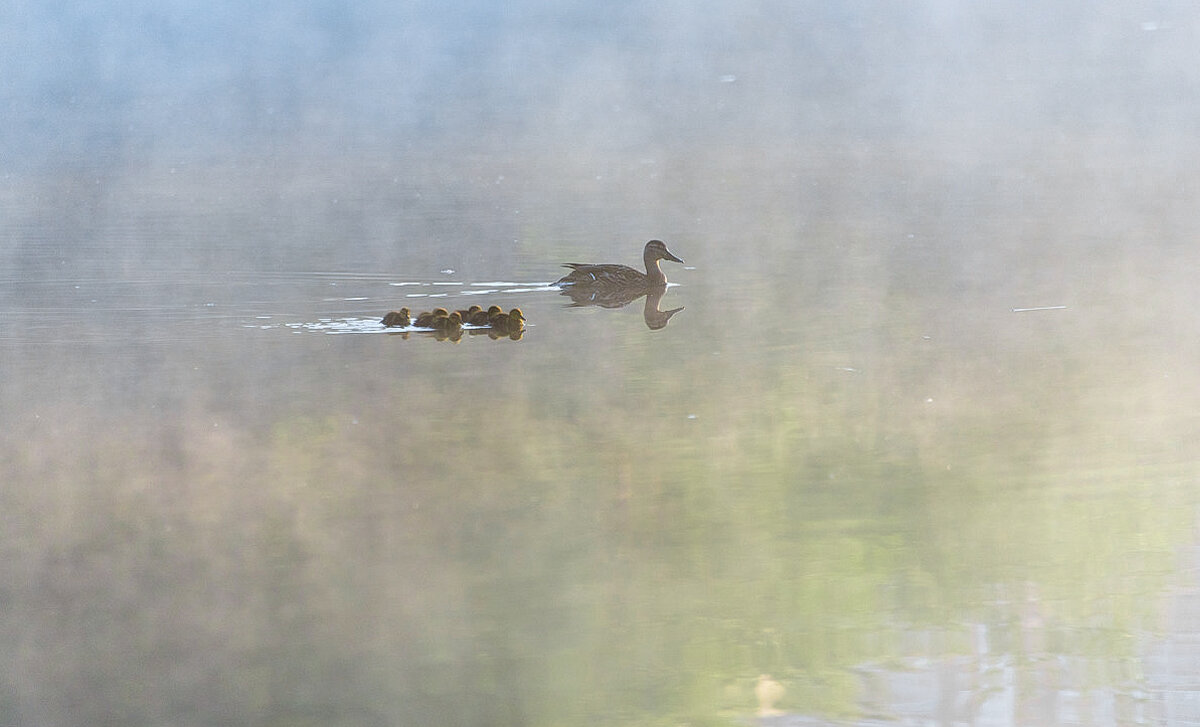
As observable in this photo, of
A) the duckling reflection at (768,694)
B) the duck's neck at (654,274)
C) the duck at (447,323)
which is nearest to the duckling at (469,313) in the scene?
the duck at (447,323)

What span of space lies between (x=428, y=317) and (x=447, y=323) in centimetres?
14

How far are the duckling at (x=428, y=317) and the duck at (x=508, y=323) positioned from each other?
0.27m

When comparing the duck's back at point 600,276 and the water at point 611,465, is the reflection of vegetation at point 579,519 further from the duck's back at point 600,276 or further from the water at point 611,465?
the duck's back at point 600,276

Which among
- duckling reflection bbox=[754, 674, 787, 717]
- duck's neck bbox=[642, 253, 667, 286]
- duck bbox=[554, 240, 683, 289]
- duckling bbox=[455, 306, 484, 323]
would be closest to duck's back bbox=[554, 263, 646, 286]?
duck bbox=[554, 240, 683, 289]

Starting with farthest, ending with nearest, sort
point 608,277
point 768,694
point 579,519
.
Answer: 1. point 608,277
2. point 579,519
3. point 768,694

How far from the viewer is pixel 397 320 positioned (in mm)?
8328

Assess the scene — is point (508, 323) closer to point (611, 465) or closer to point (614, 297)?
point (614, 297)

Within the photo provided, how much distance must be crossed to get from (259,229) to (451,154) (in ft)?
29.2

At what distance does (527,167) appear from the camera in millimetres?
19625

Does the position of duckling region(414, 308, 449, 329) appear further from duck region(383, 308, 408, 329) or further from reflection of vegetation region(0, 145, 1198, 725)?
reflection of vegetation region(0, 145, 1198, 725)

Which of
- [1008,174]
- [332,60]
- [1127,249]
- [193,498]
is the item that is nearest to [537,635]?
[193,498]

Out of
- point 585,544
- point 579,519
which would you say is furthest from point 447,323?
point 585,544

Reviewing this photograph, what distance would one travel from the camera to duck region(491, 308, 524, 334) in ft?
27.2

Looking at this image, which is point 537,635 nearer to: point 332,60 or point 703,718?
point 703,718
